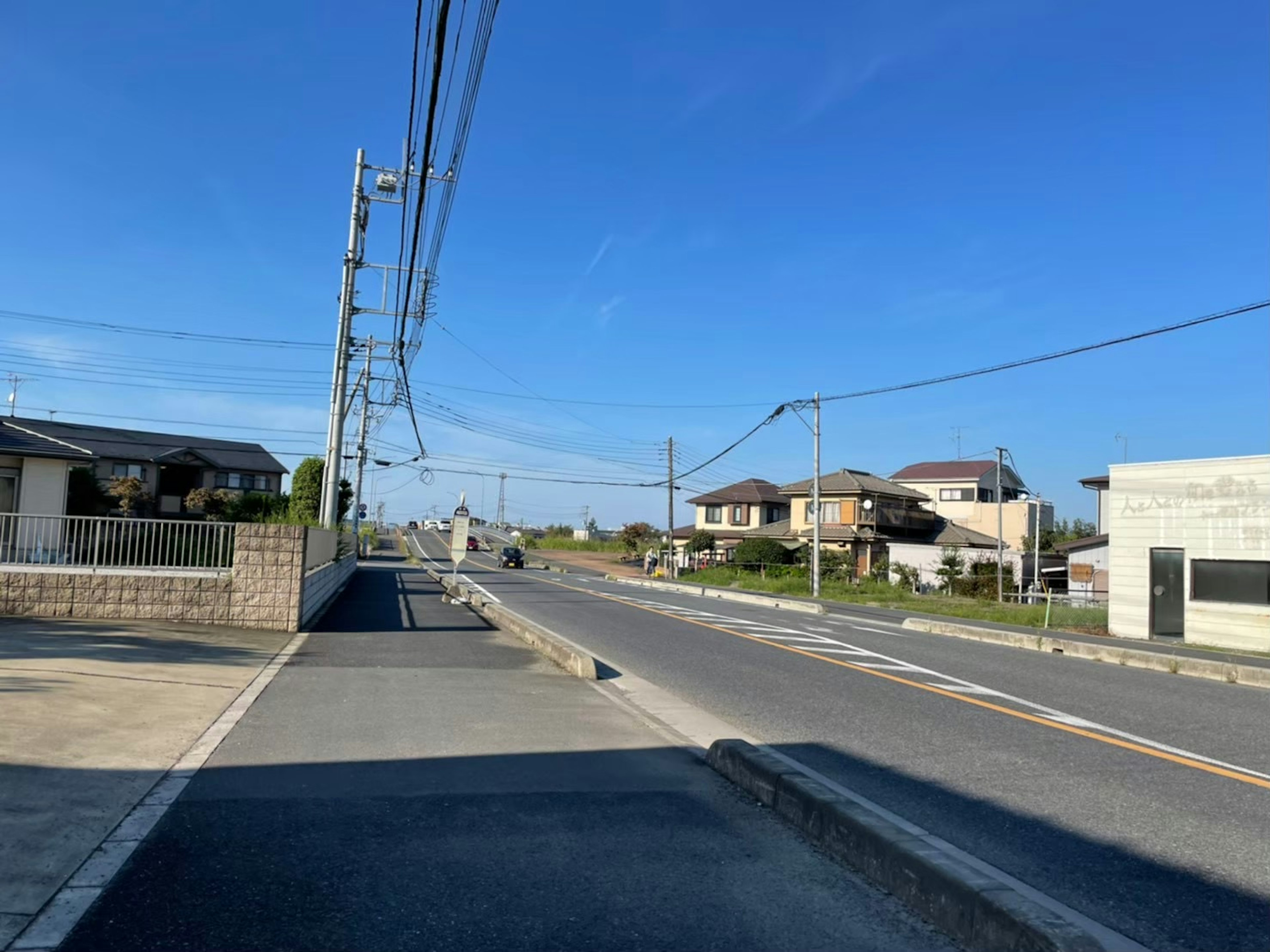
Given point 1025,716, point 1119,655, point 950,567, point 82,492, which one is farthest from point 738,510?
point 1025,716

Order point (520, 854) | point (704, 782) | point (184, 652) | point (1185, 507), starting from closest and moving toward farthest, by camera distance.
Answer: point (520, 854) < point (704, 782) < point (184, 652) < point (1185, 507)

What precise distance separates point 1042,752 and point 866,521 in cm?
5105

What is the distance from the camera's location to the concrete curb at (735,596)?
29188mm

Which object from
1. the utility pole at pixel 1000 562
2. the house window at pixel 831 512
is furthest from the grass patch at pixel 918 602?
the house window at pixel 831 512

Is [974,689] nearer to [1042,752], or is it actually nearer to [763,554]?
[1042,752]

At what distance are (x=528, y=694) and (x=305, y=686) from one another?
8.18ft

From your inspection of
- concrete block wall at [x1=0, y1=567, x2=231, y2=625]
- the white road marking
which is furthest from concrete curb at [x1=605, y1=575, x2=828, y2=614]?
concrete block wall at [x1=0, y1=567, x2=231, y2=625]

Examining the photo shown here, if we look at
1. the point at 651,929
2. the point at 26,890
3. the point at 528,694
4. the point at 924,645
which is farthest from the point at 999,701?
the point at 26,890

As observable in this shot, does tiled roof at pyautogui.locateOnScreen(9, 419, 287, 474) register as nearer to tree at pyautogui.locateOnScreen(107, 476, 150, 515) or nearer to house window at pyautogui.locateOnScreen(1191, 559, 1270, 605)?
tree at pyautogui.locateOnScreen(107, 476, 150, 515)

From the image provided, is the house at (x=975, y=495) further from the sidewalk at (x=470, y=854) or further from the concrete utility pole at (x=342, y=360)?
the sidewalk at (x=470, y=854)

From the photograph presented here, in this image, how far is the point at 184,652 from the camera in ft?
38.9

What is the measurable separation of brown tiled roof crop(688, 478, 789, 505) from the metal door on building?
4966cm

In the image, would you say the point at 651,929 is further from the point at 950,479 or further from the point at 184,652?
the point at 950,479

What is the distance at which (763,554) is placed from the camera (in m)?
59.8
